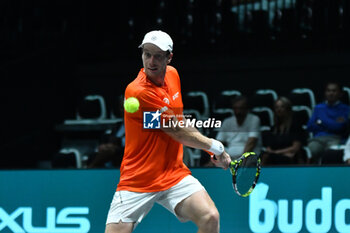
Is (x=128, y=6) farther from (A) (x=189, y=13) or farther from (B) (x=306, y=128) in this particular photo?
(B) (x=306, y=128)

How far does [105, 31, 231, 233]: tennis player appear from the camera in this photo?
496 cm

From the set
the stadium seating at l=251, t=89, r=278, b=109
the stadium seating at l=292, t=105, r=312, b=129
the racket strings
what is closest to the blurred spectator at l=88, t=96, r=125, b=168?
the stadium seating at l=251, t=89, r=278, b=109

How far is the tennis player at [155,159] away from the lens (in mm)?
4965

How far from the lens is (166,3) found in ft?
35.8

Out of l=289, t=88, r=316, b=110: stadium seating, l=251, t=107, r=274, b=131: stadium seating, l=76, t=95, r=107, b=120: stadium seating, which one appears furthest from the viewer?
l=76, t=95, r=107, b=120: stadium seating

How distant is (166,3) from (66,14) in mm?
1503

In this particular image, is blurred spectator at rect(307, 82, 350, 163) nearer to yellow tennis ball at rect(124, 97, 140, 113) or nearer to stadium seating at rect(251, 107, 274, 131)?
stadium seating at rect(251, 107, 274, 131)

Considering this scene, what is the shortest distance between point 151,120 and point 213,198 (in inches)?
87.5

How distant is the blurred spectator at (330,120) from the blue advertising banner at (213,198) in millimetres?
1091

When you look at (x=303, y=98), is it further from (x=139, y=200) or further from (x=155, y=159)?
(x=139, y=200)

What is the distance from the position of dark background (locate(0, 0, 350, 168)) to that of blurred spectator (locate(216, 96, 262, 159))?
193 centimetres

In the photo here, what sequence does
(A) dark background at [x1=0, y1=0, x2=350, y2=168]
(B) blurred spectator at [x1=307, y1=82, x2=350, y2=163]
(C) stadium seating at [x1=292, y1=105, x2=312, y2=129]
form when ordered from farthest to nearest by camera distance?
1. (A) dark background at [x1=0, y1=0, x2=350, y2=168]
2. (C) stadium seating at [x1=292, y1=105, x2=312, y2=129]
3. (B) blurred spectator at [x1=307, y1=82, x2=350, y2=163]

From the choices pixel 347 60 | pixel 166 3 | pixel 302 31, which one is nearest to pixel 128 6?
pixel 166 3

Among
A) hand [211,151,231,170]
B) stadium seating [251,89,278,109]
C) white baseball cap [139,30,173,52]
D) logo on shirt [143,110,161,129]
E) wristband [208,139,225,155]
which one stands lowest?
stadium seating [251,89,278,109]
